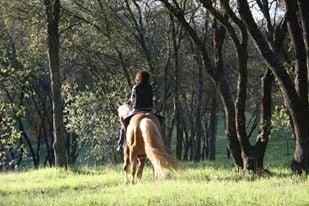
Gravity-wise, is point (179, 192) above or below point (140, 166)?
below

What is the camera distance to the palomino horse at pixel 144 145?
→ 11.1m

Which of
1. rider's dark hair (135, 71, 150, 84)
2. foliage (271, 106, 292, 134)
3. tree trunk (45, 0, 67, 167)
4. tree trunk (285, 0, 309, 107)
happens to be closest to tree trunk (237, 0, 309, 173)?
tree trunk (285, 0, 309, 107)

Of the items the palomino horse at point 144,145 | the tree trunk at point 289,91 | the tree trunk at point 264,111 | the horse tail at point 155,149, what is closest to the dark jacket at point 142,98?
the palomino horse at point 144,145

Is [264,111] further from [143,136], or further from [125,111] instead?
[143,136]

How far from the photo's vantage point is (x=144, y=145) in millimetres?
12070

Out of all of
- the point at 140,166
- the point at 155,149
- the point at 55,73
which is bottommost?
the point at 140,166

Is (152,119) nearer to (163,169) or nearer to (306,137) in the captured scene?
(163,169)

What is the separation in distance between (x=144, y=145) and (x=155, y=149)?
0.89 metres

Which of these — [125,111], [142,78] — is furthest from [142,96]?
[125,111]

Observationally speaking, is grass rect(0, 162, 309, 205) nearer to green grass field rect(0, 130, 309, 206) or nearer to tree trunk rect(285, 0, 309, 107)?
green grass field rect(0, 130, 309, 206)

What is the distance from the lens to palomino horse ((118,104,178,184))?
36.3 feet

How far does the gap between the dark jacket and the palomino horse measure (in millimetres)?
307

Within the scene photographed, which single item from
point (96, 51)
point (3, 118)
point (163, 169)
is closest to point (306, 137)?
point (163, 169)

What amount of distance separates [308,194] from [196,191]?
201 cm
